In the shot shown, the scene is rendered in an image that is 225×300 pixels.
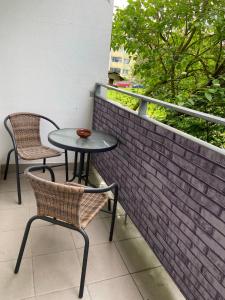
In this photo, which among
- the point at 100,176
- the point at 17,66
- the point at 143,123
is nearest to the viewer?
the point at 143,123

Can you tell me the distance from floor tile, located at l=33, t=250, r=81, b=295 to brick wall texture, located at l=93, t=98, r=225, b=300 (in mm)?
592

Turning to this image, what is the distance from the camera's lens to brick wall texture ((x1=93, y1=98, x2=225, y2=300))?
1.20 m

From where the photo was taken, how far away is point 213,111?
2.45 metres

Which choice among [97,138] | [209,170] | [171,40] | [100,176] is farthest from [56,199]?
[171,40]

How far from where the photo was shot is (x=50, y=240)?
202 centimetres

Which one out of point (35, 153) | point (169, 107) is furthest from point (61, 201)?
point (35, 153)

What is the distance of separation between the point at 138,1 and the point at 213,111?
1977mm

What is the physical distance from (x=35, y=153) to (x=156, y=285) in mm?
1774

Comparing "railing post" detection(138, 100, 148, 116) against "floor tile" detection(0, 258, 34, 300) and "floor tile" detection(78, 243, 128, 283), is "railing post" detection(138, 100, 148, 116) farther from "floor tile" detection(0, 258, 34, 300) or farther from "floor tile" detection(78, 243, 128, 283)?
"floor tile" detection(0, 258, 34, 300)

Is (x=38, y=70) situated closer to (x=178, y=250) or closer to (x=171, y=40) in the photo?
(x=171, y=40)

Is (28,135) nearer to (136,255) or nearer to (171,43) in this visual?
(136,255)

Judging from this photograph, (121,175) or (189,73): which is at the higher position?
(189,73)

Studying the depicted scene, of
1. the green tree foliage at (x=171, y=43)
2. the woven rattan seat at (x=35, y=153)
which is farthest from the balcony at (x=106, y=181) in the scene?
the green tree foliage at (x=171, y=43)

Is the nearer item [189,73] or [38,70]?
[38,70]
